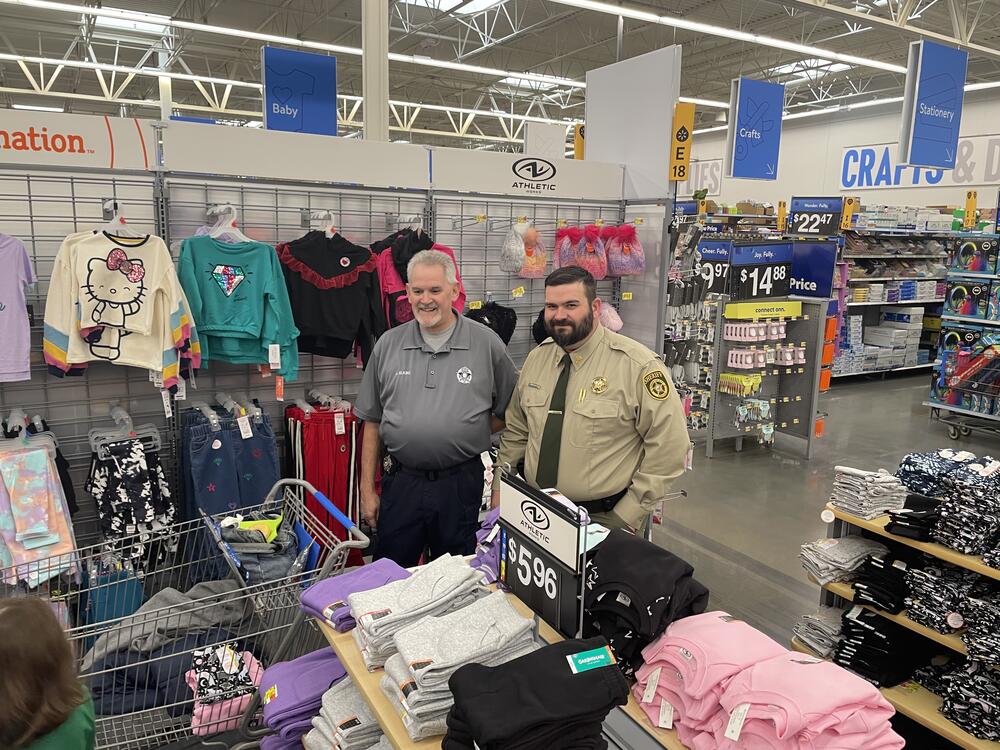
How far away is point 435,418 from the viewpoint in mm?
3117

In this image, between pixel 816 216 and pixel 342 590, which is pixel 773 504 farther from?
pixel 816 216

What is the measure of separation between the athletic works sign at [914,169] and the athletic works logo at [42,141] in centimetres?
1437

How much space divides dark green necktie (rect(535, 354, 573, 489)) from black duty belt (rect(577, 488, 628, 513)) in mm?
168

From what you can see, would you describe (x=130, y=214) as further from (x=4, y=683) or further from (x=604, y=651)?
(x=604, y=651)

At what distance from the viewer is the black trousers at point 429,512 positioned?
318 cm

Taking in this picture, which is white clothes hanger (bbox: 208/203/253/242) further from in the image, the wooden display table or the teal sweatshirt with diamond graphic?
the wooden display table

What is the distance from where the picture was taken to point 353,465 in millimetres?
4379

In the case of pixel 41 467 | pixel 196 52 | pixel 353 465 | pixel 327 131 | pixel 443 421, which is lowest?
pixel 353 465

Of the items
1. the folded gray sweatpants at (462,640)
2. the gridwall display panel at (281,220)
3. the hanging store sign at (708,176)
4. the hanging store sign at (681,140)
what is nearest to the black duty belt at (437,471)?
the folded gray sweatpants at (462,640)

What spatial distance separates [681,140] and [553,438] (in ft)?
10.0

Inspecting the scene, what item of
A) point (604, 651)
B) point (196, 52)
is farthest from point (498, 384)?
point (196, 52)

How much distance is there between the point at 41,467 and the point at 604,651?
2943 mm

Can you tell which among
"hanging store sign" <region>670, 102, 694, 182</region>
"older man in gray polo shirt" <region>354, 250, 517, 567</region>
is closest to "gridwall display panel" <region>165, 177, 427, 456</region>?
"older man in gray polo shirt" <region>354, 250, 517, 567</region>

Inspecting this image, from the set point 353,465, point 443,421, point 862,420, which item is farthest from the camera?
point 862,420
